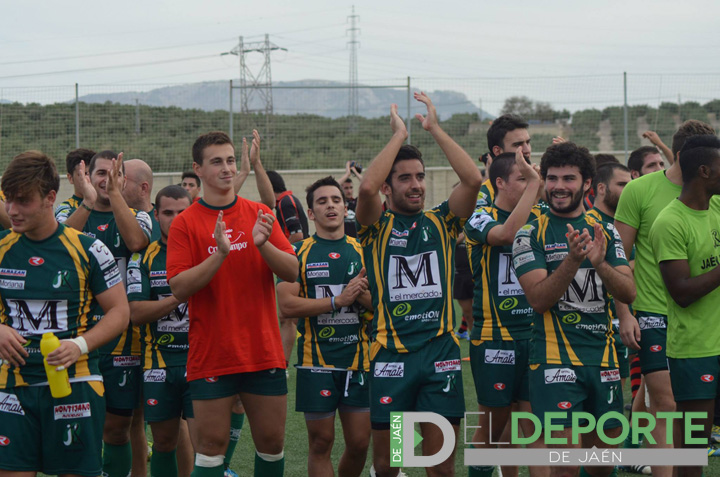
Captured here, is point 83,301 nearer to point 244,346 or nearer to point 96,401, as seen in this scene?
point 96,401

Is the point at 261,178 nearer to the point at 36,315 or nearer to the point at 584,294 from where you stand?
the point at 36,315

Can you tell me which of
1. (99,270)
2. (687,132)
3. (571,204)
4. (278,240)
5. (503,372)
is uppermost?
(687,132)

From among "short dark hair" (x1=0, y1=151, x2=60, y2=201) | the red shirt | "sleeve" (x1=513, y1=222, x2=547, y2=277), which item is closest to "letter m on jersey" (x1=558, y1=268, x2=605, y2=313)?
"sleeve" (x1=513, y1=222, x2=547, y2=277)

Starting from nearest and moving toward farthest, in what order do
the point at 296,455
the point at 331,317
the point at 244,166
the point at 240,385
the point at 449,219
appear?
the point at 240,385 < the point at 449,219 < the point at 331,317 < the point at 244,166 < the point at 296,455

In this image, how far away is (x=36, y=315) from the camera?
4.25 meters

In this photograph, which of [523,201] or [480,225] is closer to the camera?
[523,201]

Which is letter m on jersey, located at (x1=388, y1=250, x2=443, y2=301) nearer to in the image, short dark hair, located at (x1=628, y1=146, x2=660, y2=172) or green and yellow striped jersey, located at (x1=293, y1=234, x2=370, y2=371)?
green and yellow striped jersey, located at (x1=293, y1=234, x2=370, y2=371)

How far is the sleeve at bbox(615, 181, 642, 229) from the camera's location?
5.71 meters

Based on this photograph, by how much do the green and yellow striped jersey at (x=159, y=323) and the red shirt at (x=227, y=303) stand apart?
22.7 inches

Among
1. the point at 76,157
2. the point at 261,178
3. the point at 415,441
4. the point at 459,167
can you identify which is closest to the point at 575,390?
the point at 415,441

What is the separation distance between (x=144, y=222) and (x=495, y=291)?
257 cm

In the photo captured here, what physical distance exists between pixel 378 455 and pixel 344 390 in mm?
652

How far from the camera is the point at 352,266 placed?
5746 mm

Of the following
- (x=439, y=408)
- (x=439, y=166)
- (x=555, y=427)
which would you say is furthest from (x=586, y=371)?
(x=439, y=166)
